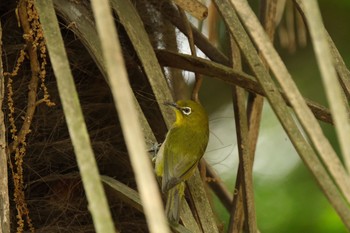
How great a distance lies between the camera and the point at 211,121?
3.93 metres

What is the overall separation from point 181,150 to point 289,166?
179cm

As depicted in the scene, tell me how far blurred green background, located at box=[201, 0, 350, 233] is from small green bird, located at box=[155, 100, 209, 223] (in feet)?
2.40

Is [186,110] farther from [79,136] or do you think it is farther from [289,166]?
[79,136]

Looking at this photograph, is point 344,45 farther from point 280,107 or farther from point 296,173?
point 280,107

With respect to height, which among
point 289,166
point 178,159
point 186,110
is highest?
point 186,110

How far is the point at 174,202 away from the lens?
247 cm

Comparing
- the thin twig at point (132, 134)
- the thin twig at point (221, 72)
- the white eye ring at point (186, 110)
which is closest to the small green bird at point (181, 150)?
the white eye ring at point (186, 110)

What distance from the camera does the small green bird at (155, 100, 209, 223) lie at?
2.64m

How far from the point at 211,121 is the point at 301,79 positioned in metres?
0.81

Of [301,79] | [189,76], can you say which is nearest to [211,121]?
[189,76]

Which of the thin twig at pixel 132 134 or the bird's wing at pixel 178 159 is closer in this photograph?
the thin twig at pixel 132 134

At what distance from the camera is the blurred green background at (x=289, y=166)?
411 centimetres

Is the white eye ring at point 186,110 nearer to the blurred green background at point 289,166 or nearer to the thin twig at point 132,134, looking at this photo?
the blurred green background at point 289,166

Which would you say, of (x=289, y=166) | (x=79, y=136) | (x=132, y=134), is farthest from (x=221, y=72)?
(x=289, y=166)
